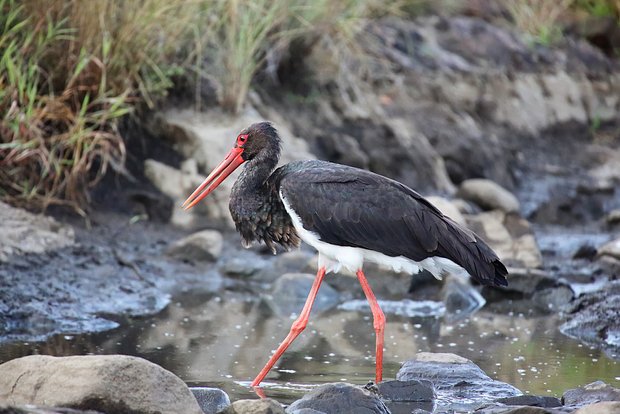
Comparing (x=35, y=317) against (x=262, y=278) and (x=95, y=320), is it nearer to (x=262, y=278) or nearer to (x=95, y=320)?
(x=95, y=320)

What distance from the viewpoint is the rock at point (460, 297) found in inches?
317

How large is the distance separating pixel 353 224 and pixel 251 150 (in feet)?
2.55

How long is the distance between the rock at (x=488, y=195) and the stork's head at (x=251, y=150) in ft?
13.9

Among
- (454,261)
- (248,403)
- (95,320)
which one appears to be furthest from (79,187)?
(248,403)

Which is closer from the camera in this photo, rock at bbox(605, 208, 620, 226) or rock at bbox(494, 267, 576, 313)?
rock at bbox(494, 267, 576, 313)

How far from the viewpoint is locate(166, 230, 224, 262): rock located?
853cm

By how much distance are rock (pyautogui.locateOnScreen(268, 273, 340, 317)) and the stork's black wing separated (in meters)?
1.96

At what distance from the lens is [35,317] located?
682cm

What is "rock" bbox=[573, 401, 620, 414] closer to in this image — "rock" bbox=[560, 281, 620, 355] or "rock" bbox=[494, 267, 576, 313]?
"rock" bbox=[560, 281, 620, 355]

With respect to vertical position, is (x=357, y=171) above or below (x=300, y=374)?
above

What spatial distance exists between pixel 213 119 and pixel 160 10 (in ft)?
4.29

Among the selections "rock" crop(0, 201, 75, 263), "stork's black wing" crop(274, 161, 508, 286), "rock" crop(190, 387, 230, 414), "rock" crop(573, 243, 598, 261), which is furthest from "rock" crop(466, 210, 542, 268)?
"rock" crop(190, 387, 230, 414)

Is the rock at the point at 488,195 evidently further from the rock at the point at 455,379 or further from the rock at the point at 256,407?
the rock at the point at 256,407

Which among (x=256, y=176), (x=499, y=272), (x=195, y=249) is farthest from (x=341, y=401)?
(x=195, y=249)
